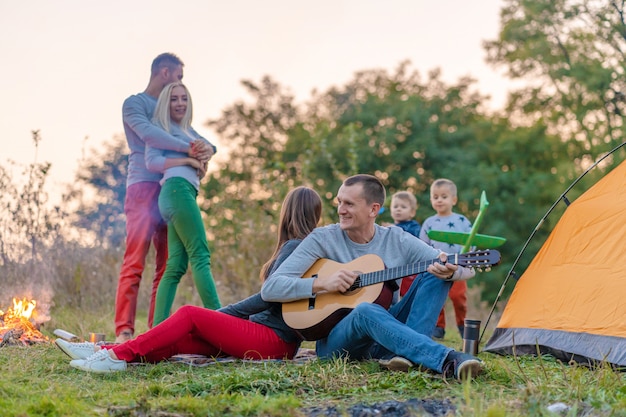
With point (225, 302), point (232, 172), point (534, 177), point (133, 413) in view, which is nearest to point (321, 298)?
point (133, 413)

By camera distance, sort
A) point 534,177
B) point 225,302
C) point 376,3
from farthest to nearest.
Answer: point 534,177, point 376,3, point 225,302

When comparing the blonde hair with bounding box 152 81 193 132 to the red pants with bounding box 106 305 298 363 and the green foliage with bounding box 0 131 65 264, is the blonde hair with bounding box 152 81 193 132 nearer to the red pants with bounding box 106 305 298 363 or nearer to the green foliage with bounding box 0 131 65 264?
the red pants with bounding box 106 305 298 363

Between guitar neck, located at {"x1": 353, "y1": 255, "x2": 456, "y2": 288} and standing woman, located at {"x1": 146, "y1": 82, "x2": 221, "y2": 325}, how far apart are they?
4.79ft

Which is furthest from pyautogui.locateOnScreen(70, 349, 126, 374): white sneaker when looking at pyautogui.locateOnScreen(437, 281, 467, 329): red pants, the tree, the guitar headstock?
the tree

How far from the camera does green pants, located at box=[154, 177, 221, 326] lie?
5289 millimetres

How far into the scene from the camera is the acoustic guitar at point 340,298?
412 cm

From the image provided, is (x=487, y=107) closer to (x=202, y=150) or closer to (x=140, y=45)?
(x=140, y=45)

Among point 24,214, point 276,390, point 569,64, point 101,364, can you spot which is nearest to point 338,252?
point 276,390

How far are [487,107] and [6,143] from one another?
22.9m

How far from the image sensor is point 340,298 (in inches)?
166

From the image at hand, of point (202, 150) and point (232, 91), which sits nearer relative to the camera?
point (202, 150)

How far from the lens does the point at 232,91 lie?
30.4m

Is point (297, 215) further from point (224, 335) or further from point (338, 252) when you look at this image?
point (224, 335)

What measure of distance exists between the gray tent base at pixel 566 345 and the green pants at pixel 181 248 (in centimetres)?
203
